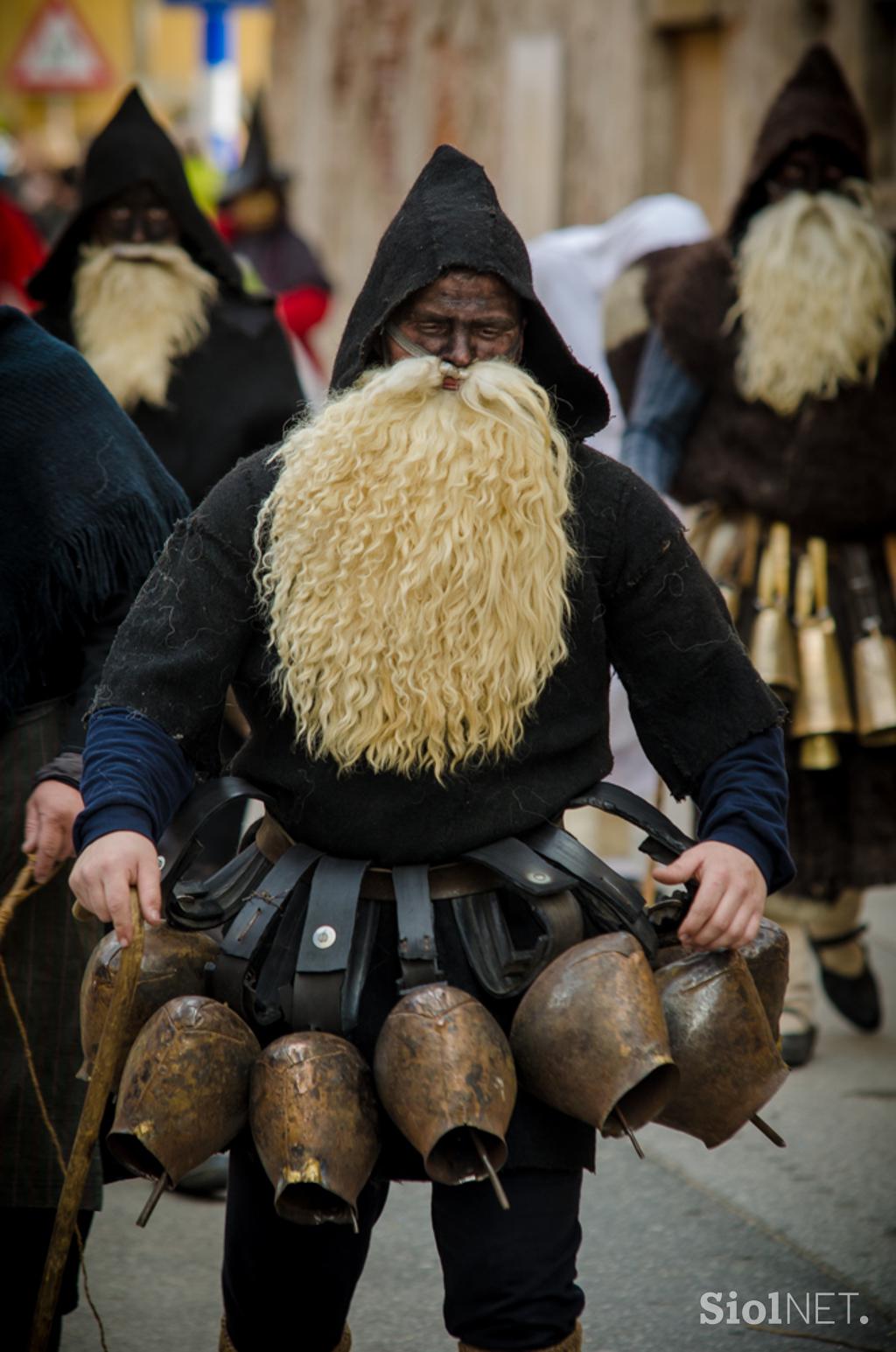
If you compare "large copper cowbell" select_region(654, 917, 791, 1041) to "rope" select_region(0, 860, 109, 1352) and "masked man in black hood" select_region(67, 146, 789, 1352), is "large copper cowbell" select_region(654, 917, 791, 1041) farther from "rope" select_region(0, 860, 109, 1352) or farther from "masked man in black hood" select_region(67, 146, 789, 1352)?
"rope" select_region(0, 860, 109, 1352)

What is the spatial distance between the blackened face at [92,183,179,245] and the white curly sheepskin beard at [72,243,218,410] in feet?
0.09

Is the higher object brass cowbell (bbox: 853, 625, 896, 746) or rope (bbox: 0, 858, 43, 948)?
rope (bbox: 0, 858, 43, 948)

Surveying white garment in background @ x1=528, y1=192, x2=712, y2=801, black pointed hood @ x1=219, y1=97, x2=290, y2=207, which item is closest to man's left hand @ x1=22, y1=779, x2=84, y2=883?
white garment in background @ x1=528, y1=192, x2=712, y2=801

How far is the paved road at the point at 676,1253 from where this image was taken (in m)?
3.38

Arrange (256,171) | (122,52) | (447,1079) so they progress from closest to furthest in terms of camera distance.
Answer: (447,1079), (256,171), (122,52)

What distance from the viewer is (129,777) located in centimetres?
246

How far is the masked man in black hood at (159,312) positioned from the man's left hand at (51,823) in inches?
85.3

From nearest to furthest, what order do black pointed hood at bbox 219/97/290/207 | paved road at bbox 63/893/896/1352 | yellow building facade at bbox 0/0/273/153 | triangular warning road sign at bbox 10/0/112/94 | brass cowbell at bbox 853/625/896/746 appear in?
1. paved road at bbox 63/893/896/1352
2. brass cowbell at bbox 853/625/896/746
3. black pointed hood at bbox 219/97/290/207
4. triangular warning road sign at bbox 10/0/112/94
5. yellow building facade at bbox 0/0/273/153

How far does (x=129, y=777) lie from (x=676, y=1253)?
1836mm

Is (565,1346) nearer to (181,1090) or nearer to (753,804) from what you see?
(181,1090)

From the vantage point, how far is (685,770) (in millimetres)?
2650

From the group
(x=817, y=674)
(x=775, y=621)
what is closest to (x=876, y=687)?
(x=817, y=674)

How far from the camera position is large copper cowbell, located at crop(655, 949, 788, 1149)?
Answer: 2.42 m

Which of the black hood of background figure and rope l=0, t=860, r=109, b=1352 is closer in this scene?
the black hood of background figure
